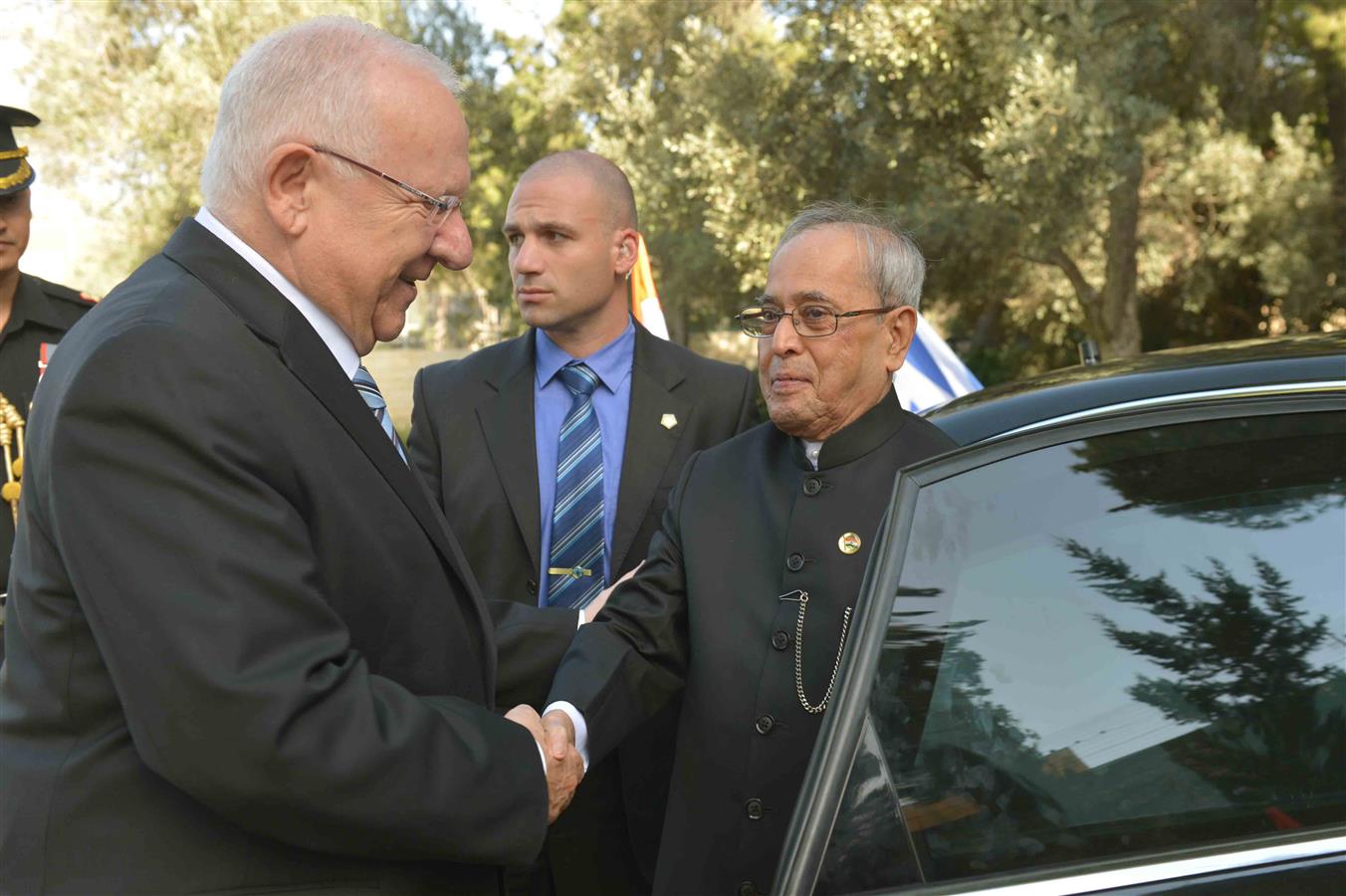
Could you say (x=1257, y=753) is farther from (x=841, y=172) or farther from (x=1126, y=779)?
(x=841, y=172)

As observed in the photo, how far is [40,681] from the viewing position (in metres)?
1.73

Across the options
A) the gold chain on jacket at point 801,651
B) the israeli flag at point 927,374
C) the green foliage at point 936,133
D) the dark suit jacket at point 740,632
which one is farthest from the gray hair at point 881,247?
the green foliage at point 936,133

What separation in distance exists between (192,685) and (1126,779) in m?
1.19

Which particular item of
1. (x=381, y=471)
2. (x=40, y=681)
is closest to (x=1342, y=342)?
(x=381, y=471)

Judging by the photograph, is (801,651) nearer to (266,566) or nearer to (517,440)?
(266,566)

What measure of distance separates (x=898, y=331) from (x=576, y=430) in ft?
4.00

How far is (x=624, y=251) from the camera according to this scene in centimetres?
408

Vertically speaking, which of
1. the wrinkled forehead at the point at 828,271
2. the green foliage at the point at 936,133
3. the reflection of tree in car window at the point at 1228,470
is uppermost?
the green foliage at the point at 936,133

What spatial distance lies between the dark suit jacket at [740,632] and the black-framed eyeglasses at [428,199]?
36.7 inches

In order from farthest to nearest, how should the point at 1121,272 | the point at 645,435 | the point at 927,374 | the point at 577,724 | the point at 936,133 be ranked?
the point at 1121,272 < the point at 936,133 < the point at 927,374 < the point at 645,435 < the point at 577,724

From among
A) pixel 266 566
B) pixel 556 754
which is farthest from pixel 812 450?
pixel 266 566

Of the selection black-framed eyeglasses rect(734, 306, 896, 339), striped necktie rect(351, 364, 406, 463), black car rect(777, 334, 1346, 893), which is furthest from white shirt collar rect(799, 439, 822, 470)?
striped necktie rect(351, 364, 406, 463)

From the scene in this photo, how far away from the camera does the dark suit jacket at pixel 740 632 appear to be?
2.48 metres

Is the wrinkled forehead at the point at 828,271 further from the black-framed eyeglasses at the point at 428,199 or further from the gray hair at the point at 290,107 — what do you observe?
the gray hair at the point at 290,107
